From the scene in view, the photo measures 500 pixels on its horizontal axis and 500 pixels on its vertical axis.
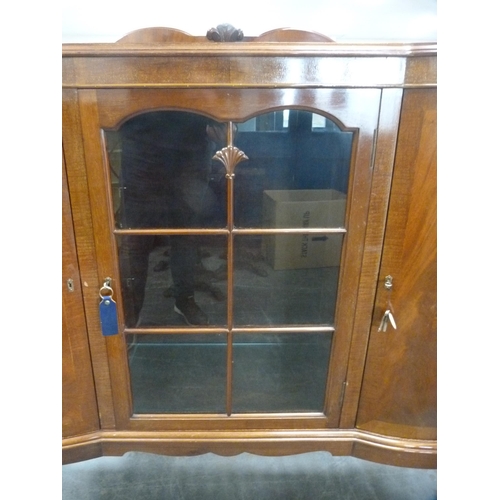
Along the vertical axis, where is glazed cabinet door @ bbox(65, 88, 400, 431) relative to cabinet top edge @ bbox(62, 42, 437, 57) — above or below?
below

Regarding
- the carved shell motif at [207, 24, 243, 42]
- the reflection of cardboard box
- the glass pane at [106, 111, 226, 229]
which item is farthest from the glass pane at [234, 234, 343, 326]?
the carved shell motif at [207, 24, 243, 42]

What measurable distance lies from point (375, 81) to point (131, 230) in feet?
1.94

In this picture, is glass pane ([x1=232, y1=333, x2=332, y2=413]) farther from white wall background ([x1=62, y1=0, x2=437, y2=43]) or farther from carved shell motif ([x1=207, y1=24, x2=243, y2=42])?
white wall background ([x1=62, y1=0, x2=437, y2=43])

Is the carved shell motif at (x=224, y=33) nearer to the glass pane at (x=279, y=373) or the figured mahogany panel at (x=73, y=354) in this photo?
the figured mahogany panel at (x=73, y=354)

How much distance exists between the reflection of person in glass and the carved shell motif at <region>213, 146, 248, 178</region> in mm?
24

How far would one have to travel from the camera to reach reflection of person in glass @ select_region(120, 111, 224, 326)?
27.0 inches

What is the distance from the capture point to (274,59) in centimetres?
63

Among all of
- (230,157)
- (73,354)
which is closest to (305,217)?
(230,157)

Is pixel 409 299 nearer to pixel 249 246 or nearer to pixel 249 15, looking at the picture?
pixel 249 246

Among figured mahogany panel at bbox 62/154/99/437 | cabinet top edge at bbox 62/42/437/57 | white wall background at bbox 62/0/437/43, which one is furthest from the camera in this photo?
white wall background at bbox 62/0/437/43

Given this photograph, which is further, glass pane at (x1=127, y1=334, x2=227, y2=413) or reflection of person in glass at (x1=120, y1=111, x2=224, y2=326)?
glass pane at (x1=127, y1=334, x2=227, y2=413)

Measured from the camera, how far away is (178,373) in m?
0.89
